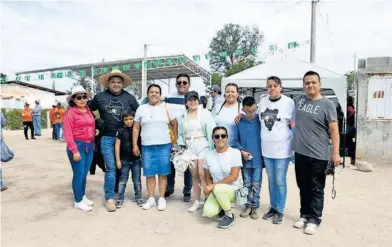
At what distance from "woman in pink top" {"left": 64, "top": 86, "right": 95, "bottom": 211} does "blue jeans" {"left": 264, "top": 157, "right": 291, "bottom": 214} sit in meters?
2.24

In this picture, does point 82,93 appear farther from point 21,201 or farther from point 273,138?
point 273,138

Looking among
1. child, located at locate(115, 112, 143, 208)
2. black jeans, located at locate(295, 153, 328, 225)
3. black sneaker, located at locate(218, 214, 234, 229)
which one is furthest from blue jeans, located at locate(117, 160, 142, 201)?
black jeans, located at locate(295, 153, 328, 225)

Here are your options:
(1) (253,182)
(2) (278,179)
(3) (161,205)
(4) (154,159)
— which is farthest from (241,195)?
(4) (154,159)

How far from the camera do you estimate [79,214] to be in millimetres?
3988

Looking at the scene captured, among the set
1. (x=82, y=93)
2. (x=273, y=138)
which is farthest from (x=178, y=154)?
(x=82, y=93)

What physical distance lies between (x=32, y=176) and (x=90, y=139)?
9.46 ft

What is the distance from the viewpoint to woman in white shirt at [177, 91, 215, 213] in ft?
12.8

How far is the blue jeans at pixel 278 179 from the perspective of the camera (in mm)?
3629

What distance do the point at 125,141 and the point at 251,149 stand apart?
159cm

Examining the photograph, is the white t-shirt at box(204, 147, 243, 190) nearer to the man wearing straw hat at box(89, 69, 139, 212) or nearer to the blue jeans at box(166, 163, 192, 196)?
Answer: the blue jeans at box(166, 163, 192, 196)

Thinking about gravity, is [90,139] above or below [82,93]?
below

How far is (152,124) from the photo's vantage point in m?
4.01

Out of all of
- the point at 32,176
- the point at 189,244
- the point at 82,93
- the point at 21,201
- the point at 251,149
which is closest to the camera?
the point at 189,244

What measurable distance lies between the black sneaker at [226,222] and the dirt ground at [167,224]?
0.06m
